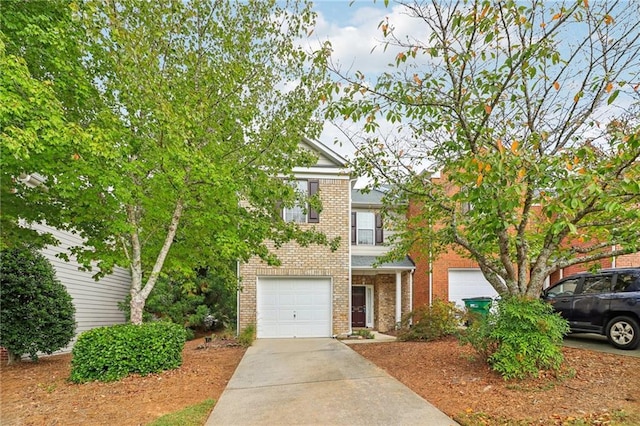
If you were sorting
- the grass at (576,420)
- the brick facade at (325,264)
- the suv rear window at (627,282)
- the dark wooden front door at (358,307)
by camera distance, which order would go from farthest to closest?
the dark wooden front door at (358,307) → the brick facade at (325,264) → the suv rear window at (627,282) → the grass at (576,420)

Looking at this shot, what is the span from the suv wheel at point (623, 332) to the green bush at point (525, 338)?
3.18m

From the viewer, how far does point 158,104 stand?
6.52 meters

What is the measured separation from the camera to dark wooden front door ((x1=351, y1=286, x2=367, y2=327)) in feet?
53.1

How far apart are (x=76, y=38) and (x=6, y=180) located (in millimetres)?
2771

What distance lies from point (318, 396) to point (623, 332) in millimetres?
6702

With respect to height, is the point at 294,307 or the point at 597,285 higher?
the point at 597,285

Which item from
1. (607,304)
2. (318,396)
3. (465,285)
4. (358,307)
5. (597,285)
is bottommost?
(358,307)

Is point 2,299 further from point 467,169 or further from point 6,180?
point 467,169

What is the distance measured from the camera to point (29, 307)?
7.79m

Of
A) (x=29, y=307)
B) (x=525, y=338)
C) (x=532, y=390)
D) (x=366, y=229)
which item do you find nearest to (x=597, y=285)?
(x=525, y=338)

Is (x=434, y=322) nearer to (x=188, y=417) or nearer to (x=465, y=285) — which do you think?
(x=465, y=285)

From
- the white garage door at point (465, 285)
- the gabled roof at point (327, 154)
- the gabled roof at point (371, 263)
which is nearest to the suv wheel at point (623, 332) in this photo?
the white garage door at point (465, 285)

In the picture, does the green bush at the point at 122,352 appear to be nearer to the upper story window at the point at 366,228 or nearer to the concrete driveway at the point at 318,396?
the concrete driveway at the point at 318,396

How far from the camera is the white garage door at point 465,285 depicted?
49.2ft
